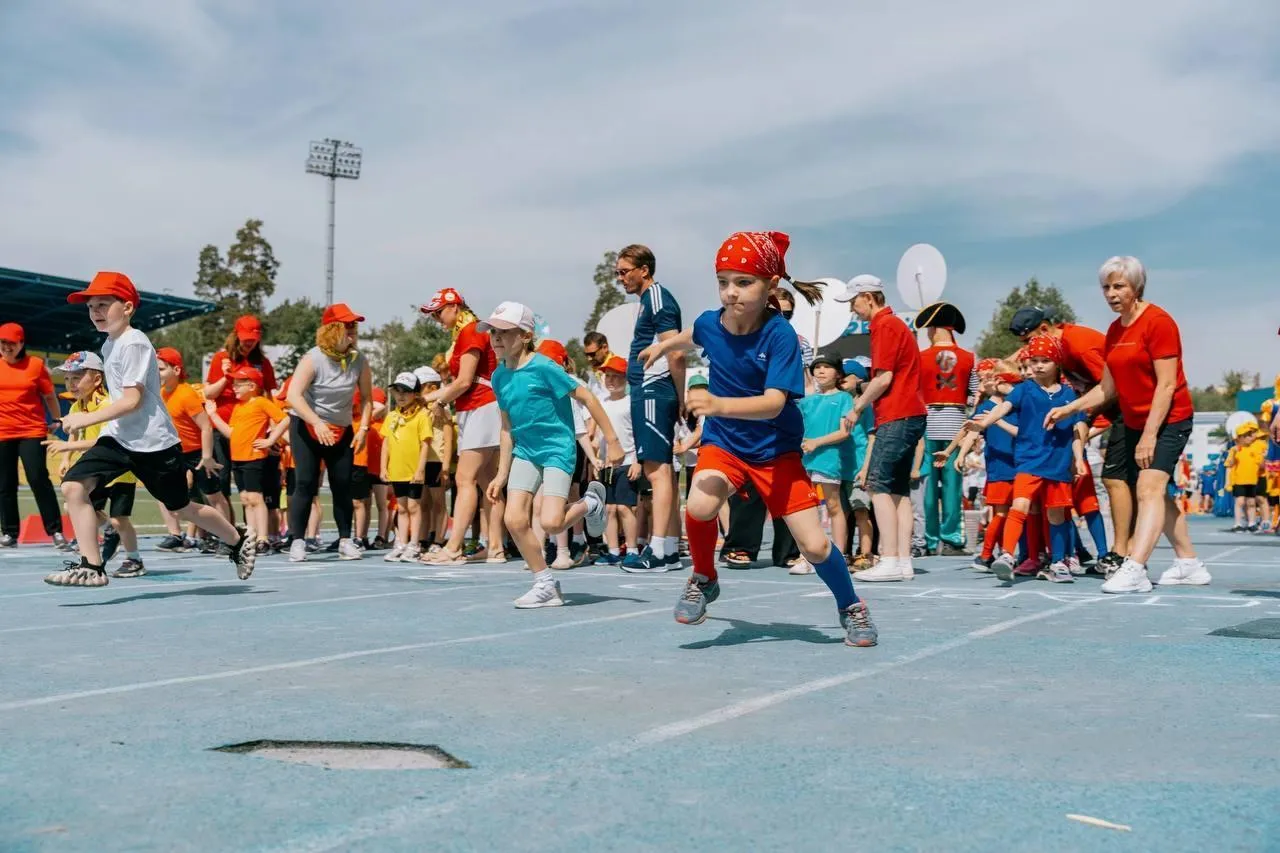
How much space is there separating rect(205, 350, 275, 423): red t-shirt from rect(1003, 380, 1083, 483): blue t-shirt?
6919mm

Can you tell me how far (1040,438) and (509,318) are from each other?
4339 mm

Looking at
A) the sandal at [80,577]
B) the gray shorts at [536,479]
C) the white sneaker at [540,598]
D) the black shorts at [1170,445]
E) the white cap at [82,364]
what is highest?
the white cap at [82,364]

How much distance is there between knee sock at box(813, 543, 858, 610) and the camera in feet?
18.9

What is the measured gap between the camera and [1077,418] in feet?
30.5

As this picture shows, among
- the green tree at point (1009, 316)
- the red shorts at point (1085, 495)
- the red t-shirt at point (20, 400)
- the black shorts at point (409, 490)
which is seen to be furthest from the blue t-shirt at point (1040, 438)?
the green tree at point (1009, 316)

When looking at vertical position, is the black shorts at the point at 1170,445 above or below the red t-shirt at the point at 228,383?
below

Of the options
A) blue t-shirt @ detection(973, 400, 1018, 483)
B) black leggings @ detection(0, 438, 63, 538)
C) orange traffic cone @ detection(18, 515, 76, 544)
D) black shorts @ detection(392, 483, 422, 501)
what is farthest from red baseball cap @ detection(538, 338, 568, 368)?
orange traffic cone @ detection(18, 515, 76, 544)

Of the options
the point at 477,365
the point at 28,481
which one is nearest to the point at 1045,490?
the point at 477,365

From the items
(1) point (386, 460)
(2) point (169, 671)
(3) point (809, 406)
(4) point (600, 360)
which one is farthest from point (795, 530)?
(1) point (386, 460)

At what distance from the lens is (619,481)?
11.6m

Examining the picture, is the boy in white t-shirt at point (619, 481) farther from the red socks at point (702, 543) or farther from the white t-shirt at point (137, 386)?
the red socks at point (702, 543)

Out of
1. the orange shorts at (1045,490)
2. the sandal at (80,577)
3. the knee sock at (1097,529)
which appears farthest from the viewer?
the knee sock at (1097,529)

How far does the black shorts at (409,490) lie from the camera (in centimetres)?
1250

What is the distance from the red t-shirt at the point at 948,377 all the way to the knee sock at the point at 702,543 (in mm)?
6183
